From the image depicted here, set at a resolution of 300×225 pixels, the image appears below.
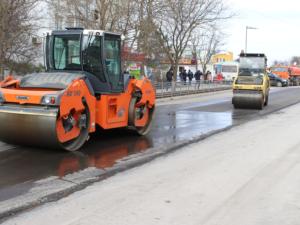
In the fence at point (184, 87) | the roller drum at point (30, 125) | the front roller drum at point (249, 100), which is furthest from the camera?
the fence at point (184, 87)

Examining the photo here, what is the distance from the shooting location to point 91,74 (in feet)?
34.9

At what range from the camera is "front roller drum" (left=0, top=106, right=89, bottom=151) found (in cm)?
870

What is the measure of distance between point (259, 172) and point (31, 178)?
388 centimetres

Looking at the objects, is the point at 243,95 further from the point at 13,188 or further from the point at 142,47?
the point at 13,188

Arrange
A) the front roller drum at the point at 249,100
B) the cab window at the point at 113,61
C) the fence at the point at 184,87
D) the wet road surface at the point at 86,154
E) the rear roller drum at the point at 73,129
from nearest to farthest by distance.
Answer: the wet road surface at the point at 86,154
the rear roller drum at the point at 73,129
the cab window at the point at 113,61
the front roller drum at the point at 249,100
the fence at the point at 184,87

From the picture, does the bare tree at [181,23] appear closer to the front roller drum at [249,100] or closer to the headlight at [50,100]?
the front roller drum at [249,100]

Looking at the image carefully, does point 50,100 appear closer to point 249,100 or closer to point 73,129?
point 73,129

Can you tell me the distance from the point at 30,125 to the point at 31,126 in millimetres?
26

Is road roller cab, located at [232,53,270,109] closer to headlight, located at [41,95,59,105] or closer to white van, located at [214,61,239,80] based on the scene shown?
headlight, located at [41,95,59,105]

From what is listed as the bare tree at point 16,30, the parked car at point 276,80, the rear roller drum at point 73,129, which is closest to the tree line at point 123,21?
→ the bare tree at point 16,30

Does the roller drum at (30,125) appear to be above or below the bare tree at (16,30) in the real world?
below

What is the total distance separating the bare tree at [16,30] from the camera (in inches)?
652

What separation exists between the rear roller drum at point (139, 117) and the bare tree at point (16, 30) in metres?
6.98

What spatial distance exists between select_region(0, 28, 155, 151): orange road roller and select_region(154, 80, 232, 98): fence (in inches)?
607
